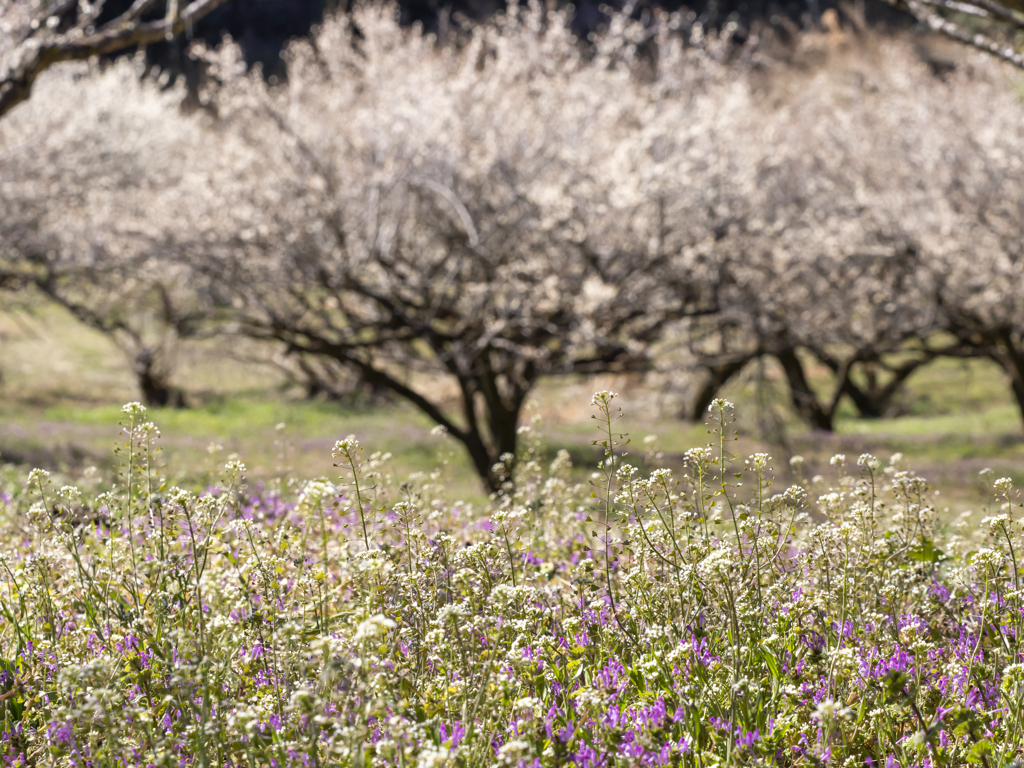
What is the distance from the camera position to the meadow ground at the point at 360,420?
14289mm

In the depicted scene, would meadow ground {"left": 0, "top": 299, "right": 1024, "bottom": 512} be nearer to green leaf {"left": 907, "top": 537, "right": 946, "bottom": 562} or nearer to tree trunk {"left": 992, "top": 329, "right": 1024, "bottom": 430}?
tree trunk {"left": 992, "top": 329, "right": 1024, "bottom": 430}

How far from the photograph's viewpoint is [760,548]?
284 centimetres

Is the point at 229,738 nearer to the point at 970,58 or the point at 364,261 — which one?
the point at 364,261

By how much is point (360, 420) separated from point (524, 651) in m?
19.2

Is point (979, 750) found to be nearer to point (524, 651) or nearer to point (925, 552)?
point (925, 552)

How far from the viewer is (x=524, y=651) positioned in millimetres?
2998

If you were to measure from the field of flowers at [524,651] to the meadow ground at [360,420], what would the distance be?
18.5ft

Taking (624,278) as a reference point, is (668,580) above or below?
below

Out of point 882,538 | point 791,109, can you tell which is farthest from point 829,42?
point 882,538

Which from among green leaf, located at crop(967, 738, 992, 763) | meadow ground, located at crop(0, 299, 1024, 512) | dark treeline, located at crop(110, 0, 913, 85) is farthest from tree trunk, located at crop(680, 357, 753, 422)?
dark treeline, located at crop(110, 0, 913, 85)

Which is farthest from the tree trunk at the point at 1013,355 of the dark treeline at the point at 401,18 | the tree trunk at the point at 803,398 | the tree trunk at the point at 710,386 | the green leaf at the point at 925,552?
the dark treeline at the point at 401,18

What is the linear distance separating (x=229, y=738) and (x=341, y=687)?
1.28 ft

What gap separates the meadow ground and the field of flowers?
18.5ft

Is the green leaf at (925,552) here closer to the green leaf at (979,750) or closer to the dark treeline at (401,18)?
the green leaf at (979,750)
